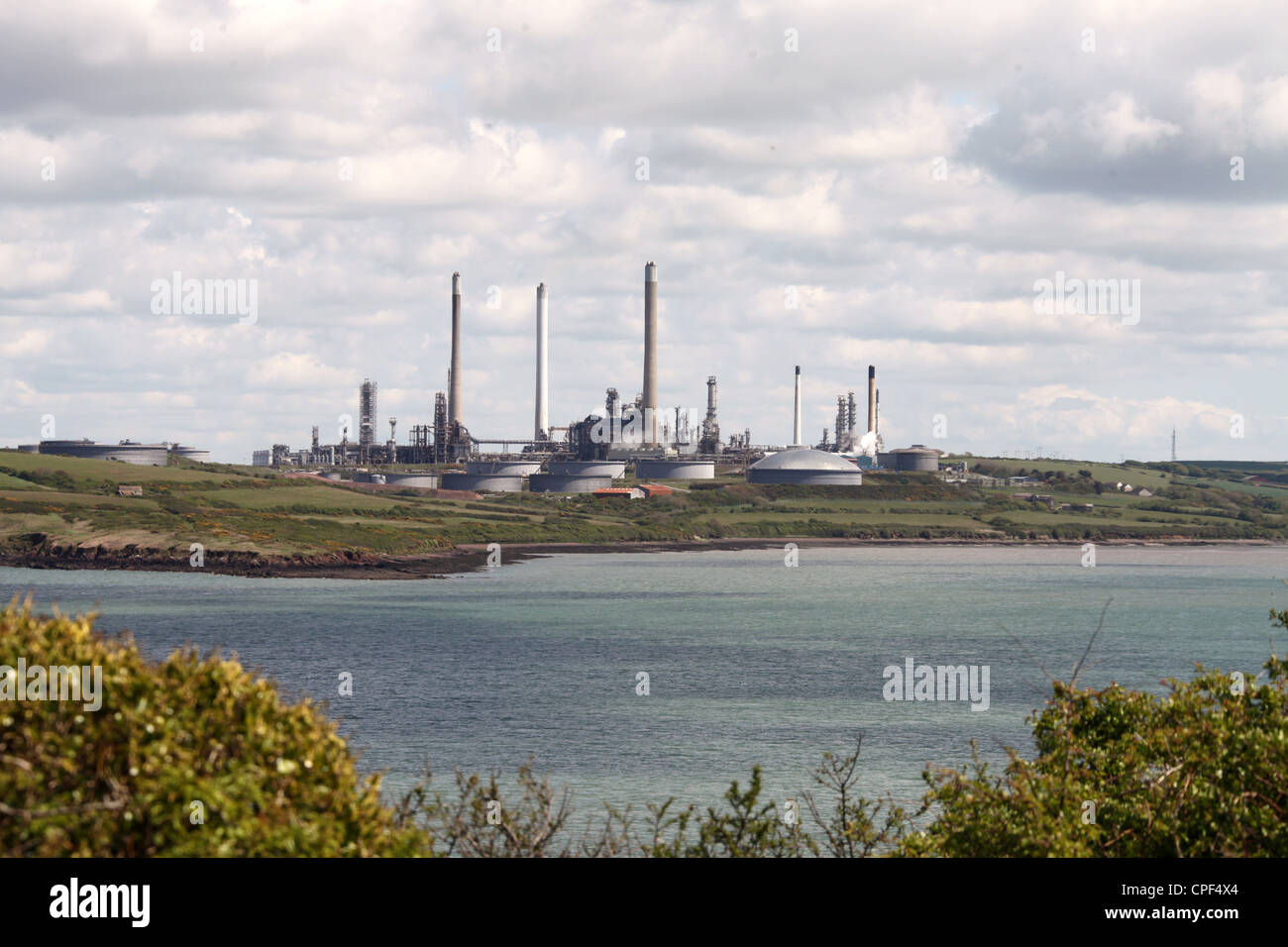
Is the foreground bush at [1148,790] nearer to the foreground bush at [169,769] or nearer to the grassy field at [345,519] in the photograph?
the foreground bush at [169,769]

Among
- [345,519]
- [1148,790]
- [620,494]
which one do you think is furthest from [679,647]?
[620,494]

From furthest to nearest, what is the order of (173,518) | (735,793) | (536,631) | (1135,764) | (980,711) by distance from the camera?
(173,518)
(536,631)
(980,711)
(735,793)
(1135,764)

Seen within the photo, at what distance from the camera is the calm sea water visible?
171ft

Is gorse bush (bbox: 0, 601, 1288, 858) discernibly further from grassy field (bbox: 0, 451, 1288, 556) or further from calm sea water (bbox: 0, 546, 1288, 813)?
grassy field (bbox: 0, 451, 1288, 556)

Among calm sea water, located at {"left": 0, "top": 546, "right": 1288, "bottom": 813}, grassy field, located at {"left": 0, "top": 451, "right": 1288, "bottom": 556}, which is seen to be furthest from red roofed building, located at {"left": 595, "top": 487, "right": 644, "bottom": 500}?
calm sea water, located at {"left": 0, "top": 546, "right": 1288, "bottom": 813}

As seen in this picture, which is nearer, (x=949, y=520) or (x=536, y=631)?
(x=536, y=631)

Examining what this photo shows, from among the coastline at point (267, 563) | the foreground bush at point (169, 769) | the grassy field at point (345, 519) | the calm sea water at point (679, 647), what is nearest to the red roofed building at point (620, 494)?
the grassy field at point (345, 519)

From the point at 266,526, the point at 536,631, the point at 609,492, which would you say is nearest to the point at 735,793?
the point at 536,631

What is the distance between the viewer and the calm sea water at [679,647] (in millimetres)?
52031

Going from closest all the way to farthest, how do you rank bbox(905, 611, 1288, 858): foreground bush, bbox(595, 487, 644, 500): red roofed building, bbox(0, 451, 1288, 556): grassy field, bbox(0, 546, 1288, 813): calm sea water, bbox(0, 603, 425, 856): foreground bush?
bbox(0, 603, 425, 856): foreground bush, bbox(905, 611, 1288, 858): foreground bush, bbox(0, 546, 1288, 813): calm sea water, bbox(0, 451, 1288, 556): grassy field, bbox(595, 487, 644, 500): red roofed building
